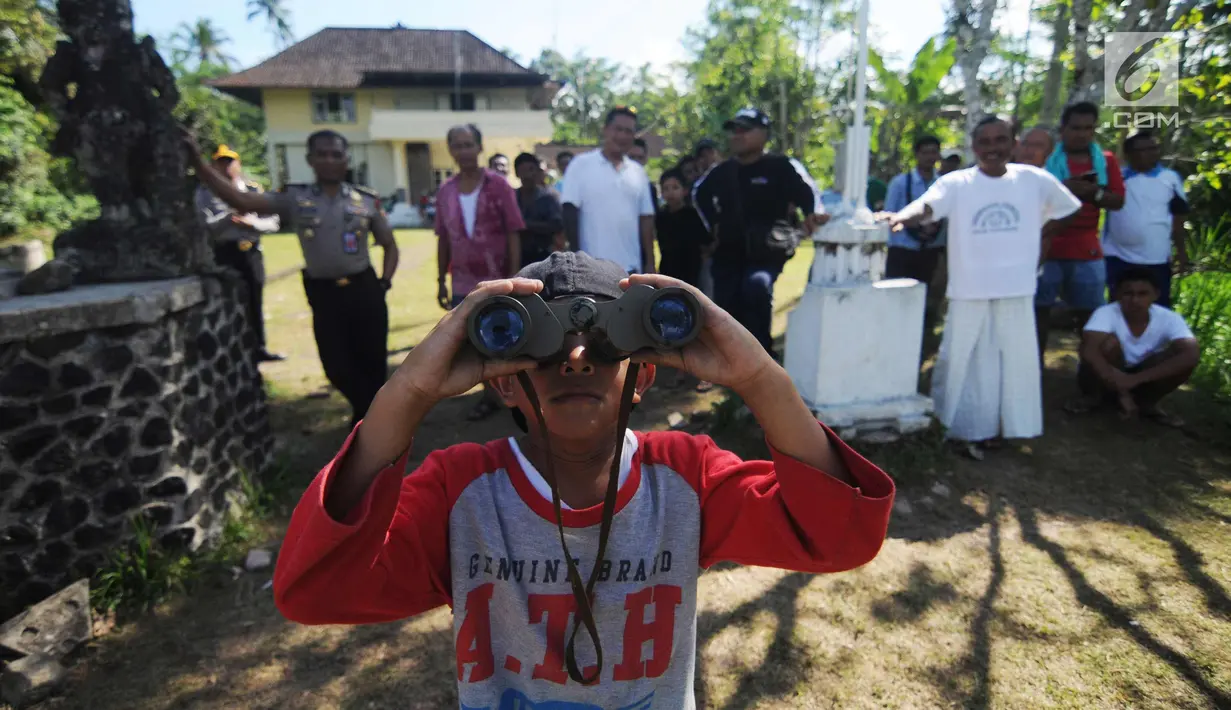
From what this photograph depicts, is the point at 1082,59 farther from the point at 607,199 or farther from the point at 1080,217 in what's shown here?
the point at 607,199

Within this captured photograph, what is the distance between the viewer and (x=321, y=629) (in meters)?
2.92

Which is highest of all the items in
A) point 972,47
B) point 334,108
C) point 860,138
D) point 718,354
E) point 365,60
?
point 365,60

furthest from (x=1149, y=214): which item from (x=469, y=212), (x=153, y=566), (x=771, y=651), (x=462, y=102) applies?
(x=462, y=102)

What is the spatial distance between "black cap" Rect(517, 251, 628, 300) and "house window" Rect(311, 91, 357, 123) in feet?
106

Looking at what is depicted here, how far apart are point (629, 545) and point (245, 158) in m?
36.6

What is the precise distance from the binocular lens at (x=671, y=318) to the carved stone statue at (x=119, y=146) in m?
3.30

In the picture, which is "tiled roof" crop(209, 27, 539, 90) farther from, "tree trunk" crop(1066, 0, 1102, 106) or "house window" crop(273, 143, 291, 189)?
"tree trunk" crop(1066, 0, 1102, 106)

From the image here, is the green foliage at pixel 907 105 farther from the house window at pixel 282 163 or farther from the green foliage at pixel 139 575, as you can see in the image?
the house window at pixel 282 163

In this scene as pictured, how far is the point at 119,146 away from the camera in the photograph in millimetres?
3570

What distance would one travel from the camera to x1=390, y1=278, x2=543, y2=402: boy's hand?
1193 mm

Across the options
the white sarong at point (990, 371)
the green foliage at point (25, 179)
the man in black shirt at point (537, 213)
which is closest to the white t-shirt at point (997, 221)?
the white sarong at point (990, 371)

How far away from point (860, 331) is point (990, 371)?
884 millimetres

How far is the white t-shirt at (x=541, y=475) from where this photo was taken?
4.69 ft

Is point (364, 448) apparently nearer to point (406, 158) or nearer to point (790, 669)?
point (790, 669)
